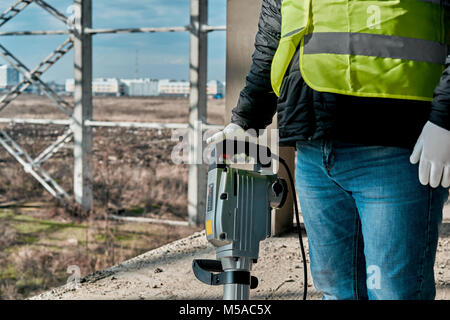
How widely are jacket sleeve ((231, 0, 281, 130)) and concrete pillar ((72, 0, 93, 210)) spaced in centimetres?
514

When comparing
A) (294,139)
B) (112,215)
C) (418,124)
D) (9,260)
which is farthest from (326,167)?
(112,215)

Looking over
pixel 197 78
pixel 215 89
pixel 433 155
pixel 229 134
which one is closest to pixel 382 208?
pixel 433 155

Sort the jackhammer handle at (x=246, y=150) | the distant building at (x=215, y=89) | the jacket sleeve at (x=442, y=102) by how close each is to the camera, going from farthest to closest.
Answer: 1. the distant building at (x=215, y=89)
2. the jackhammer handle at (x=246, y=150)
3. the jacket sleeve at (x=442, y=102)

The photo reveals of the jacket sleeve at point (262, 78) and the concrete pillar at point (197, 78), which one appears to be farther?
the concrete pillar at point (197, 78)

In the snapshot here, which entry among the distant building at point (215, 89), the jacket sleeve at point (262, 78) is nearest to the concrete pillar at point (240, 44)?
the jacket sleeve at point (262, 78)

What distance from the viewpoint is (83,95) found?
6074mm

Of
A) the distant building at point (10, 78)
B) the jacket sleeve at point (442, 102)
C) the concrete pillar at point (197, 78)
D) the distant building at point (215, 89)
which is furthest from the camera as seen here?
the distant building at point (10, 78)

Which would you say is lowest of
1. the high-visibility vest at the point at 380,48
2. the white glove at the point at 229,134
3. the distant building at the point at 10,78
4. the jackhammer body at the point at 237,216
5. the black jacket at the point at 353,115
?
the jackhammer body at the point at 237,216

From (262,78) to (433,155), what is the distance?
1.35ft

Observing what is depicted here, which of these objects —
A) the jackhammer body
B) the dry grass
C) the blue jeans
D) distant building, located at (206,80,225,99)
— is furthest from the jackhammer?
distant building, located at (206,80,225,99)

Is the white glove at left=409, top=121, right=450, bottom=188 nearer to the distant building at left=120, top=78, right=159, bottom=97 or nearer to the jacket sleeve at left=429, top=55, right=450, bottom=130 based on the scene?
the jacket sleeve at left=429, top=55, right=450, bottom=130

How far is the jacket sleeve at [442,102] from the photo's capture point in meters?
0.89

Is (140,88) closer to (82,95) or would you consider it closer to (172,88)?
(172,88)

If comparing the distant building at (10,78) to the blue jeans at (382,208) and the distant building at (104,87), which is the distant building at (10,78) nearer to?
the distant building at (104,87)
